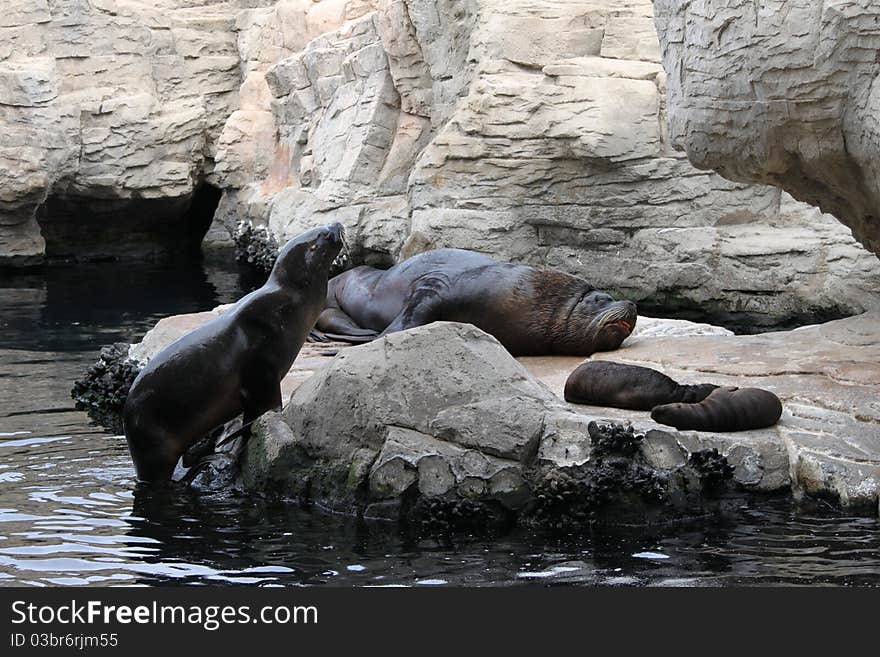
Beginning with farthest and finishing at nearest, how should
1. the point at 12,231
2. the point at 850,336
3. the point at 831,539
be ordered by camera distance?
the point at 12,231 < the point at 850,336 < the point at 831,539

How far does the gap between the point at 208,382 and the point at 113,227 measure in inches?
579

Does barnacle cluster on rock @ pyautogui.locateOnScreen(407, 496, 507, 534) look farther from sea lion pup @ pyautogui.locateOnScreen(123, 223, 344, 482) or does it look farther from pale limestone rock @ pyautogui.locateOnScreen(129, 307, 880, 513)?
sea lion pup @ pyautogui.locateOnScreen(123, 223, 344, 482)

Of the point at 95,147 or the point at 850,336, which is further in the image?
the point at 95,147

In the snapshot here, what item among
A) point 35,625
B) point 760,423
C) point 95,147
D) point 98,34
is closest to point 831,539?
point 760,423

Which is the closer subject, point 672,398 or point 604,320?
point 672,398

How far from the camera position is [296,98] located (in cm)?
1844

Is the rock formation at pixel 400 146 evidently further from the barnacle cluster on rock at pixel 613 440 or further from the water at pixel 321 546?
the water at pixel 321 546

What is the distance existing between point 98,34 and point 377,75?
5638 millimetres

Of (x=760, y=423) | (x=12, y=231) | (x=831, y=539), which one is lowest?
(x=831, y=539)

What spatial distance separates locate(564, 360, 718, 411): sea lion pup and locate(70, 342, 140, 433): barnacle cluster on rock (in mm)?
3263

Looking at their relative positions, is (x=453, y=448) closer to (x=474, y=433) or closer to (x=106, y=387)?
(x=474, y=433)

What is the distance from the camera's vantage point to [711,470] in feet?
19.1

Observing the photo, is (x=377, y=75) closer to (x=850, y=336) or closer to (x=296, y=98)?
(x=296, y=98)

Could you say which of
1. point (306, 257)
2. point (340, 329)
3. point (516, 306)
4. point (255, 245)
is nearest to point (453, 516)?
point (306, 257)
